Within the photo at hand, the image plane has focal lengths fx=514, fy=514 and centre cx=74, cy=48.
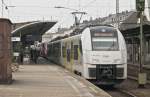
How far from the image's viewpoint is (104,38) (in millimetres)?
26453

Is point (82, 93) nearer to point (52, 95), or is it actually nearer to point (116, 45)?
point (52, 95)

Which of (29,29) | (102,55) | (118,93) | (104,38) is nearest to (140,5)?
(104,38)

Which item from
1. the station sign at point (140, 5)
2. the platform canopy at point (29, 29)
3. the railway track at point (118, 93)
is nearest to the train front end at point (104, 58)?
the railway track at point (118, 93)

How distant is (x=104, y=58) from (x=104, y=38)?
1.43 m

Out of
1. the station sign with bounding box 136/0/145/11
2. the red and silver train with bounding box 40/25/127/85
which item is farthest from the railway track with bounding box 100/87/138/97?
the station sign with bounding box 136/0/145/11

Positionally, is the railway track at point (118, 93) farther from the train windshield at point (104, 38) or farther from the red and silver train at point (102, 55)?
the train windshield at point (104, 38)

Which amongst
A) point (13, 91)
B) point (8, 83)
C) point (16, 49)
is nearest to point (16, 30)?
point (16, 49)

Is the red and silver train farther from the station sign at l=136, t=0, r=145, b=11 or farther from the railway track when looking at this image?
the station sign at l=136, t=0, r=145, b=11

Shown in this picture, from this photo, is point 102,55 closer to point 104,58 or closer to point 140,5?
point 104,58

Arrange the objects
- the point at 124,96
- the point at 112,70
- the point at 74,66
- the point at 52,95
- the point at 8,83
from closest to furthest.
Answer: the point at 52,95 → the point at 8,83 → the point at 124,96 → the point at 112,70 → the point at 74,66

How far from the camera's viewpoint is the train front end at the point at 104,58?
25.2 meters

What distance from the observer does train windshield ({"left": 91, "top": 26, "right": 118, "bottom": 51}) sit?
26062mm

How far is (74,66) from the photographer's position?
30.8 m

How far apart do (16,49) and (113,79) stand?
2639cm
